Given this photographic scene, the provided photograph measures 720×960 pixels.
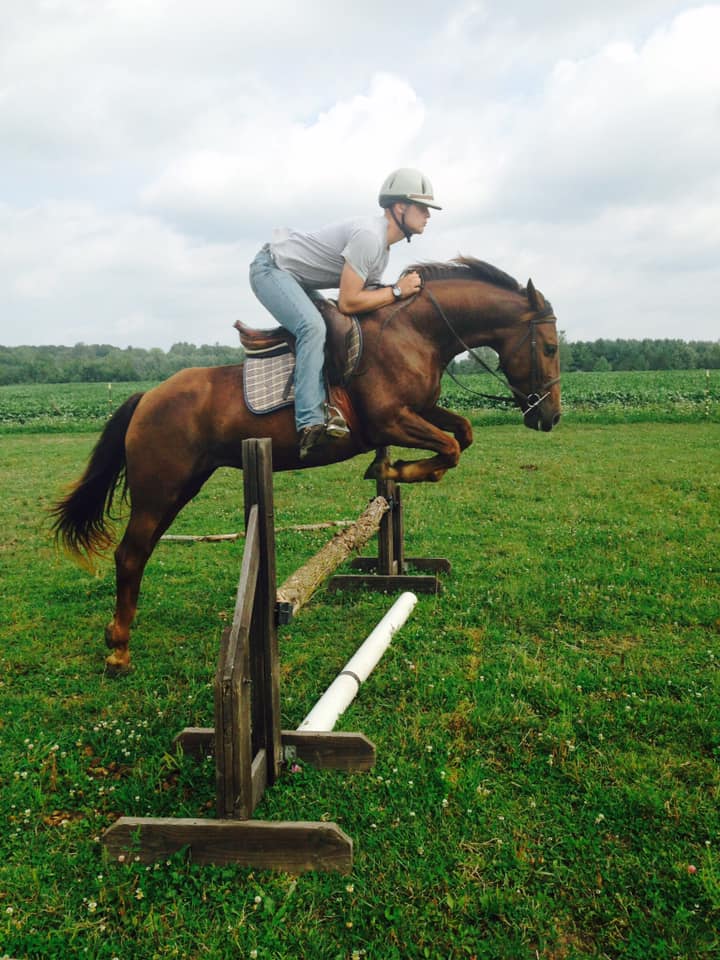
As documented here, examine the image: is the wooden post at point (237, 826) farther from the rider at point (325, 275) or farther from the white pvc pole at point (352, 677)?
the rider at point (325, 275)

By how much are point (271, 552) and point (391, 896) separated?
5.28ft

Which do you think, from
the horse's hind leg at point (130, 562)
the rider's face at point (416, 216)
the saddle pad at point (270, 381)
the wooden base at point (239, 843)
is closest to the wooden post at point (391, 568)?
the saddle pad at point (270, 381)

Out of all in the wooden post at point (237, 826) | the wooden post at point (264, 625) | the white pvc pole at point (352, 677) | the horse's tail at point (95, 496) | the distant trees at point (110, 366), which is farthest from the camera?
the distant trees at point (110, 366)

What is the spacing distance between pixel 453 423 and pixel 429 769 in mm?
2681

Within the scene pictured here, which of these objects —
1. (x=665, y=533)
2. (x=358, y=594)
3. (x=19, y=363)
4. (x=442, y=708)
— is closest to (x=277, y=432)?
(x=442, y=708)

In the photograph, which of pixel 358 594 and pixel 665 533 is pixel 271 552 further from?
pixel 665 533

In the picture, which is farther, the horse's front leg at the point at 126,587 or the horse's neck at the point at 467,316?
the horse's front leg at the point at 126,587

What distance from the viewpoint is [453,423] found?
17.6 ft

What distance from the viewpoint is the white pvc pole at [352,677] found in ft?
13.0

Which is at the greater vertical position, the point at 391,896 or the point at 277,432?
the point at 277,432

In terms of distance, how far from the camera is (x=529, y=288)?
16.5 feet

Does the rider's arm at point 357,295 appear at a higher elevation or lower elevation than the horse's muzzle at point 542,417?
higher

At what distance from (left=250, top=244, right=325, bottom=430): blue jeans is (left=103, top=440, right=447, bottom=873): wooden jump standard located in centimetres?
118

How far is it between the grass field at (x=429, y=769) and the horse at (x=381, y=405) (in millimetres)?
1193
